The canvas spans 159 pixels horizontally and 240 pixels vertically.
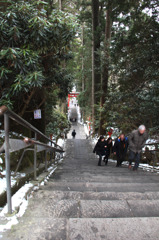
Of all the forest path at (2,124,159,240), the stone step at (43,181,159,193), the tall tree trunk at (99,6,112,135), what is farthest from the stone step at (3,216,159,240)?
the tall tree trunk at (99,6,112,135)

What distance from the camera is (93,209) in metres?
2.08

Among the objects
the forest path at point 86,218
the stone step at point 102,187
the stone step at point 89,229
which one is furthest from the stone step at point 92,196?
the stone step at point 89,229

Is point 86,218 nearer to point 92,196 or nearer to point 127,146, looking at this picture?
point 92,196

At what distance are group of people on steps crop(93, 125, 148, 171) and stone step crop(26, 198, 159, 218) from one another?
115 inches

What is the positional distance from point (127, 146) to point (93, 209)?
4.50 m

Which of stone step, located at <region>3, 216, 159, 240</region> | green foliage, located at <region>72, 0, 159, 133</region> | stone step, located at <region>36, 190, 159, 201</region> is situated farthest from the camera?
green foliage, located at <region>72, 0, 159, 133</region>

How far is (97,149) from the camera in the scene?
6.78 meters

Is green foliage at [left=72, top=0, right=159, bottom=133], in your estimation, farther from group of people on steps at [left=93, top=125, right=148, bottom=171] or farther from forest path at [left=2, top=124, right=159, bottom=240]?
forest path at [left=2, top=124, right=159, bottom=240]

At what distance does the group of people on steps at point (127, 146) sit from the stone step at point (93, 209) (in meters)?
2.93

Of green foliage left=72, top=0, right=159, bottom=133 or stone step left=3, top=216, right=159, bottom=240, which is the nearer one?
stone step left=3, top=216, right=159, bottom=240

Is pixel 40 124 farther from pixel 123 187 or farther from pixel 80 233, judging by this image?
pixel 80 233

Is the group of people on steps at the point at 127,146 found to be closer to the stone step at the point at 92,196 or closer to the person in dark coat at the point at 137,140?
the person in dark coat at the point at 137,140

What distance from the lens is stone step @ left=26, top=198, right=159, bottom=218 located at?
78.6 inches

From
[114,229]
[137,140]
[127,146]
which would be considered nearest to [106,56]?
[127,146]
